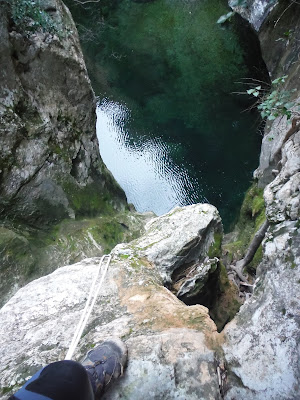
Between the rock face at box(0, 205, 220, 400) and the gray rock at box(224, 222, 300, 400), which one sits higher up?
the gray rock at box(224, 222, 300, 400)

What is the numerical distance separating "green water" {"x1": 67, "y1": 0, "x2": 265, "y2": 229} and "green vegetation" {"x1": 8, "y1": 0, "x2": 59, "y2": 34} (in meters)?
6.87

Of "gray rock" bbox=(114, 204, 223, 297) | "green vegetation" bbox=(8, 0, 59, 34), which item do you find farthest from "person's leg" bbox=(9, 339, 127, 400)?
"green vegetation" bbox=(8, 0, 59, 34)

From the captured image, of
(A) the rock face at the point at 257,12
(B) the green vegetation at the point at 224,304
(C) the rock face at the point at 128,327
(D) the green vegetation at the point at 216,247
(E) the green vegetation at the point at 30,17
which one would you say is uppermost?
(A) the rock face at the point at 257,12

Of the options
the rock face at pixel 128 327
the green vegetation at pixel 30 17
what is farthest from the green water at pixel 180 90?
the rock face at pixel 128 327

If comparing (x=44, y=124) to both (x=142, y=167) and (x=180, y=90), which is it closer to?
(x=142, y=167)

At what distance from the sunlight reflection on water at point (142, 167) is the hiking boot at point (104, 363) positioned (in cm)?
859

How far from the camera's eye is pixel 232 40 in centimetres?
1291

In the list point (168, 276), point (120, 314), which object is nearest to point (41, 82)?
point (168, 276)

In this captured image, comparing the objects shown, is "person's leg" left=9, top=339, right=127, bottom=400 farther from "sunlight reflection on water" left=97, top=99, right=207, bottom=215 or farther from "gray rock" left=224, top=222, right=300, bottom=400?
"sunlight reflection on water" left=97, top=99, right=207, bottom=215

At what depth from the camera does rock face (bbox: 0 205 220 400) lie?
2262mm

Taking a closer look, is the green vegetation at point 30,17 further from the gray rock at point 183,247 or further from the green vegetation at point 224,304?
the green vegetation at point 224,304

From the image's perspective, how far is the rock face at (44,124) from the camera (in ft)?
15.3

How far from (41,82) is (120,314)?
13.3 feet

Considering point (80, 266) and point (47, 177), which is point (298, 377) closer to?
point (80, 266)
